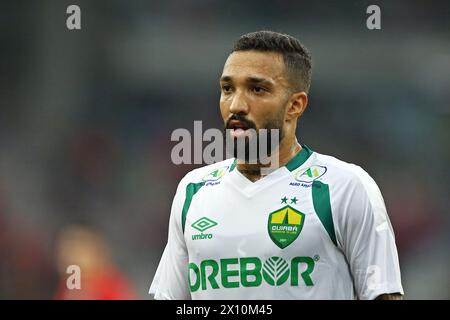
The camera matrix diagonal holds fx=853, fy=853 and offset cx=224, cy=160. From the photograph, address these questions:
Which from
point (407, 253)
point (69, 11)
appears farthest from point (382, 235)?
point (69, 11)

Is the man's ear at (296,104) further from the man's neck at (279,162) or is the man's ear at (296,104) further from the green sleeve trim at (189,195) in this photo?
the green sleeve trim at (189,195)

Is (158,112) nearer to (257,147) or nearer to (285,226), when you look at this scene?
(257,147)

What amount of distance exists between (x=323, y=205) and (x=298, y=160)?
1.16 ft

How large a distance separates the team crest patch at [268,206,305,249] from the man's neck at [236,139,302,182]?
0.94 ft

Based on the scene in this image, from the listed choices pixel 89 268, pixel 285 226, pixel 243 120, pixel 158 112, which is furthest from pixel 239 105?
pixel 158 112

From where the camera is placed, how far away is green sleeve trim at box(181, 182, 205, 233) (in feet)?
13.6

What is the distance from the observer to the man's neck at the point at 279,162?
4.15m

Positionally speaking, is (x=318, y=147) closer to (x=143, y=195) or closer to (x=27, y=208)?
(x=143, y=195)

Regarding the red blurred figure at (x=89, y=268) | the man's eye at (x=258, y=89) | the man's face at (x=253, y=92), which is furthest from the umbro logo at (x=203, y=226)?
the red blurred figure at (x=89, y=268)

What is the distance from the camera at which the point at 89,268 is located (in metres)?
8.62

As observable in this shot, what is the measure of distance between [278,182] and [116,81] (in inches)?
294

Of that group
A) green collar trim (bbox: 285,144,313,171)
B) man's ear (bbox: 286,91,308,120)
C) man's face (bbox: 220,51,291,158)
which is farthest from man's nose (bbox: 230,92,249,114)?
green collar trim (bbox: 285,144,313,171)

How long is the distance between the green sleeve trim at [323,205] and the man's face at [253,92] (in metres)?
0.34
